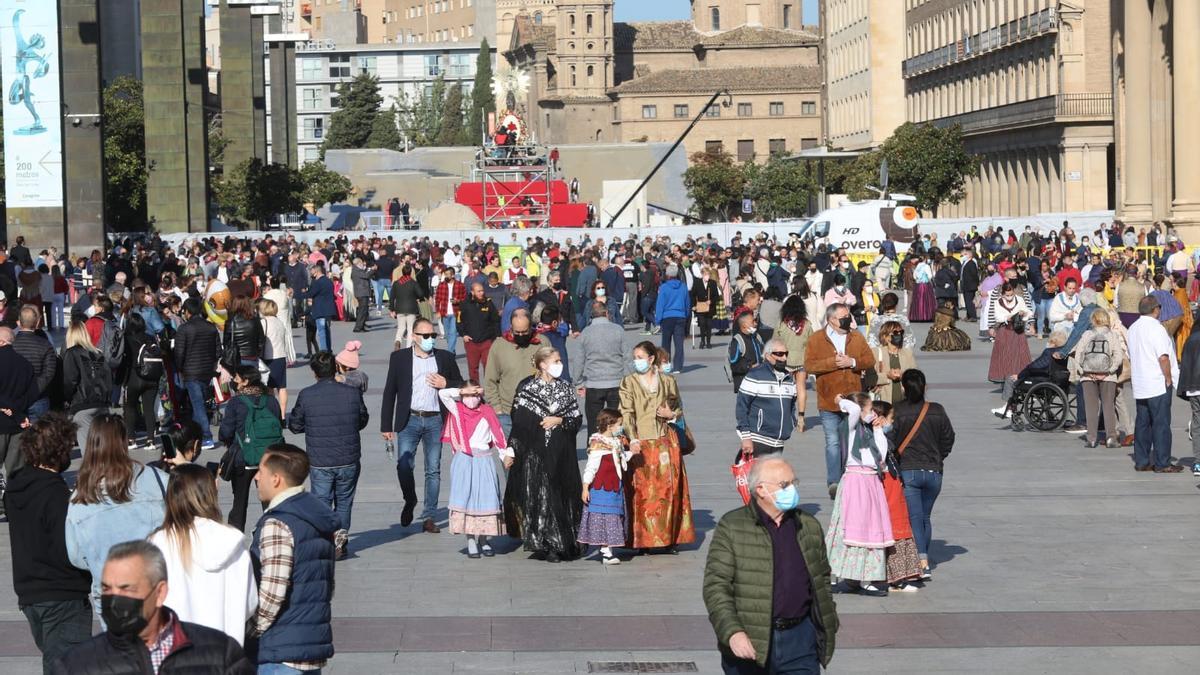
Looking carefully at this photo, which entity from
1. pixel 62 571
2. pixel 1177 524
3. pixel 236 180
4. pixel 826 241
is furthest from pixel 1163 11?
pixel 62 571

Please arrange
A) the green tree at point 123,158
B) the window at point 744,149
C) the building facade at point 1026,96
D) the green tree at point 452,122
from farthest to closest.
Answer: the green tree at point 452,122
the window at point 744,149
the building facade at point 1026,96
the green tree at point 123,158

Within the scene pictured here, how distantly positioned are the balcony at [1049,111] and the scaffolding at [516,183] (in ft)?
59.8

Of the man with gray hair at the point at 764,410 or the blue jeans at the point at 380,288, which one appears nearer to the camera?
the man with gray hair at the point at 764,410

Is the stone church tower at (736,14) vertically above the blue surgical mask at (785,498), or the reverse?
the stone church tower at (736,14)

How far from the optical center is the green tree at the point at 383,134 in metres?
158

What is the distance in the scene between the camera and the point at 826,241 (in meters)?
53.0

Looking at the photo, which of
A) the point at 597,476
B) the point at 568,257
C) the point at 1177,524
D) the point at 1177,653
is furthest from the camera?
the point at 568,257

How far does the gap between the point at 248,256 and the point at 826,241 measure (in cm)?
1786

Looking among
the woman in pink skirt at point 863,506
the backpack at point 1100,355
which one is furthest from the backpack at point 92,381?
the backpack at point 1100,355

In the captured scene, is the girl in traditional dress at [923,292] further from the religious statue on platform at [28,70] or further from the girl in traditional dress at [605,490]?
the girl in traditional dress at [605,490]

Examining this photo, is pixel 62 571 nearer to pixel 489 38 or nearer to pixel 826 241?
pixel 826 241

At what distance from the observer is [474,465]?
1327 cm

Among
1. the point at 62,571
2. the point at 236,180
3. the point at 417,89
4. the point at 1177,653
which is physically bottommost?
the point at 1177,653

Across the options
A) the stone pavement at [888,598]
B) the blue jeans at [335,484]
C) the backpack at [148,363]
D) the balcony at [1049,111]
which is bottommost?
the stone pavement at [888,598]
